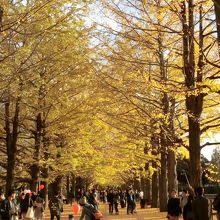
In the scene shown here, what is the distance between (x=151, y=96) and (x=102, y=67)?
2.02 m

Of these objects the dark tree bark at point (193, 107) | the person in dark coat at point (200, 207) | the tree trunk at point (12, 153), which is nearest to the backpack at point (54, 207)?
Answer: the tree trunk at point (12, 153)

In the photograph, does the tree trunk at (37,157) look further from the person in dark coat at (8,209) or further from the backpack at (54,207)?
the person in dark coat at (8,209)

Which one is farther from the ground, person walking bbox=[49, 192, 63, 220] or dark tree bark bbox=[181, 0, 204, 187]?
dark tree bark bbox=[181, 0, 204, 187]

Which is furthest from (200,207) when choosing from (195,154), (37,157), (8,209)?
(37,157)

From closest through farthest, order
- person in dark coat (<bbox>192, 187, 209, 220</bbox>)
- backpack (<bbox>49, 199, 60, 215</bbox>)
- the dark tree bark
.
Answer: person in dark coat (<bbox>192, 187, 209, 220</bbox>) → the dark tree bark → backpack (<bbox>49, 199, 60, 215</bbox>)

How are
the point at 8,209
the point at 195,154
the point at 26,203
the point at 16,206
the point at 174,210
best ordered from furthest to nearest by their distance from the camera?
the point at 26,203 → the point at 16,206 → the point at 195,154 → the point at 174,210 → the point at 8,209

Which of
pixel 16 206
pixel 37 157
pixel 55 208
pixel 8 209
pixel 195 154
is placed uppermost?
pixel 37 157

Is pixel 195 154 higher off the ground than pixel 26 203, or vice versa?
pixel 195 154

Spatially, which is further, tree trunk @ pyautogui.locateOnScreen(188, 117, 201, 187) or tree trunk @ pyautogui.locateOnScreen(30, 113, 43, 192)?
tree trunk @ pyautogui.locateOnScreen(30, 113, 43, 192)

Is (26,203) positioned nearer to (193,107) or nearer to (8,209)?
(8,209)

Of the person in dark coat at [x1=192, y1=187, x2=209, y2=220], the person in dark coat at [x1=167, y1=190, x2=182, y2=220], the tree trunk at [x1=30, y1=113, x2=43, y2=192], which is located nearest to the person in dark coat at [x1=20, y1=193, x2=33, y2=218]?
the tree trunk at [x1=30, y1=113, x2=43, y2=192]

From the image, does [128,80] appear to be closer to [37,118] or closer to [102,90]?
[102,90]

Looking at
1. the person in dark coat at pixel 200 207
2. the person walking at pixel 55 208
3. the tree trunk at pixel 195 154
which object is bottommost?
the person walking at pixel 55 208

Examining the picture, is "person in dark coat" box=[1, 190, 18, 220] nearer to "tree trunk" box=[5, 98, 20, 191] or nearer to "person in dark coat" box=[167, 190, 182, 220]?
"person in dark coat" box=[167, 190, 182, 220]
